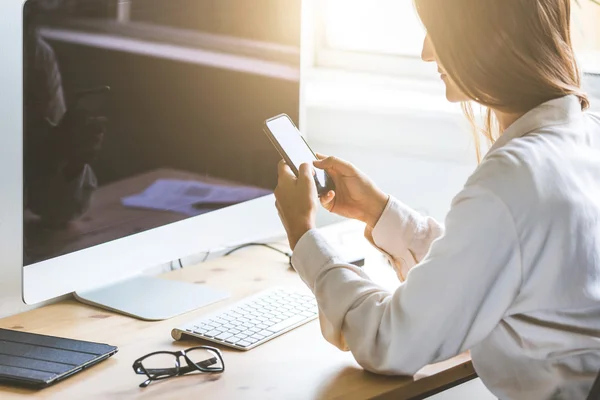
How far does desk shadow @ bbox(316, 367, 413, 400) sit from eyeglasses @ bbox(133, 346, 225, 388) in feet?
0.50

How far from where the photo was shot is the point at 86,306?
1.50 meters

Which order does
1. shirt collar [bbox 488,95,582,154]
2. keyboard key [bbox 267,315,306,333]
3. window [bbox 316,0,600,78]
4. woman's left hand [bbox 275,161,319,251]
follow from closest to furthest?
shirt collar [bbox 488,95,582,154], woman's left hand [bbox 275,161,319,251], keyboard key [bbox 267,315,306,333], window [bbox 316,0,600,78]

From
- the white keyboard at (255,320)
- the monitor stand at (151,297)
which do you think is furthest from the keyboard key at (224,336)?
the monitor stand at (151,297)

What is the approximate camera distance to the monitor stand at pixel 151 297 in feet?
4.81


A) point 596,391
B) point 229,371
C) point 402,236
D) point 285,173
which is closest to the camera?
point 596,391

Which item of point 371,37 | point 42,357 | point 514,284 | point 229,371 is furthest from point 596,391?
point 371,37

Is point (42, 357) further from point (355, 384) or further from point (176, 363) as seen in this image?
point (355, 384)

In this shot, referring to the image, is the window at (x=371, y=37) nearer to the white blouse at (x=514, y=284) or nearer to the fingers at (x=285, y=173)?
the fingers at (x=285, y=173)

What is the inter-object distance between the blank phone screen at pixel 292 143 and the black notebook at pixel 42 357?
0.40m

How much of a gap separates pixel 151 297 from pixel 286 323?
258 mm

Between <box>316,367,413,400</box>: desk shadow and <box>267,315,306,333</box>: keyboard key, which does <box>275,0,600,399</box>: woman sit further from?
<box>267,315,306,333</box>: keyboard key

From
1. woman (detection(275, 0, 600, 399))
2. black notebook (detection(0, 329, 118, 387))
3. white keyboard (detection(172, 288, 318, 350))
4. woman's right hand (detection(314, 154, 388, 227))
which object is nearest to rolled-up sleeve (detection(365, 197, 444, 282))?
woman's right hand (detection(314, 154, 388, 227))

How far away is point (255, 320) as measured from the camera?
4.64 feet

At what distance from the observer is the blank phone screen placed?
1.44 metres
